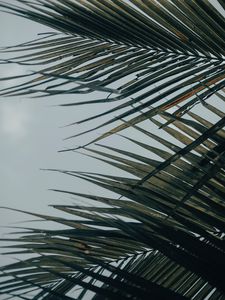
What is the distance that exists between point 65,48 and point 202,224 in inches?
30.5

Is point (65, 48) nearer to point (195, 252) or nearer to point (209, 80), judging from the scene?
point (209, 80)

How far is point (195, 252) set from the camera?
80 cm

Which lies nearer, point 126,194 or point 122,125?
point 126,194

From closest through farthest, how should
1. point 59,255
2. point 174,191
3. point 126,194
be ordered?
point 126,194 < point 174,191 < point 59,255

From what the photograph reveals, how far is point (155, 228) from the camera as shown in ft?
2.79

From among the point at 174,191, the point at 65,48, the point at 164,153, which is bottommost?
the point at 174,191

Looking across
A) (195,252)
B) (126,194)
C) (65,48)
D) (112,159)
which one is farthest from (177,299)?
(65,48)

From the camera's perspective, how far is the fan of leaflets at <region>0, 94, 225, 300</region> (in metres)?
0.81

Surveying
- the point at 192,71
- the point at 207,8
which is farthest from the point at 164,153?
the point at 207,8

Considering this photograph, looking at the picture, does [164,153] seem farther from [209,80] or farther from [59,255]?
[59,255]

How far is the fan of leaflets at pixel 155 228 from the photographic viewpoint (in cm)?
81

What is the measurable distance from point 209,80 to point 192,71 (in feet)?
0.24

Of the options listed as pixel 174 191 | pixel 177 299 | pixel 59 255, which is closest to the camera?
pixel 177 299

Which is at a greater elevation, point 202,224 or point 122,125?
point 122,125
